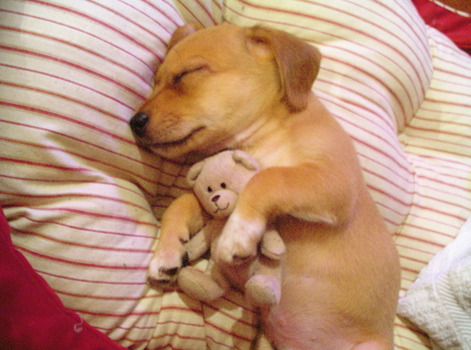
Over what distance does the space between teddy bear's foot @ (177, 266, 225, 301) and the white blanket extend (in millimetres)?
944

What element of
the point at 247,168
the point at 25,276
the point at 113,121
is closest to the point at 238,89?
the point at 247,168

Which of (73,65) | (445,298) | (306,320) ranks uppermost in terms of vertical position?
(73,65)

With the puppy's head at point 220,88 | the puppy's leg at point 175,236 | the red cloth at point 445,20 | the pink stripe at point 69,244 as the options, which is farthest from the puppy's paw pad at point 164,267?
the red cloth at point 445,20

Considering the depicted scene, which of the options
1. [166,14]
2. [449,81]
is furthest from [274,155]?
[449,81]

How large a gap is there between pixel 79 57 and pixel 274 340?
3.90 ft

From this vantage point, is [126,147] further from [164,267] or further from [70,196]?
[164,267]

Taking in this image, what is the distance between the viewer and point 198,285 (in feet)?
4.10

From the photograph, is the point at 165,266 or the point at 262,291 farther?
the point at 165,266

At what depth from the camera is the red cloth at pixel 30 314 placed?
3.46 ft

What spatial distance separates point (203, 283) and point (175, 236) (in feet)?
0.61

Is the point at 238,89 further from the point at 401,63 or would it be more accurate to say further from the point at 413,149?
the point at 413,149

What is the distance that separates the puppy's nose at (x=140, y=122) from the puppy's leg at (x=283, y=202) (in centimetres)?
40

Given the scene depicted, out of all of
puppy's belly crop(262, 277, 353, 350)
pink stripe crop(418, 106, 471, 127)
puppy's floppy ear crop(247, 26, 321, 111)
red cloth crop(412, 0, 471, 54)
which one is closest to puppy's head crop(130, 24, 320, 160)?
puppy's floppy ear crop(247, 26, 321, 111)

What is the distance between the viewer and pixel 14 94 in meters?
1.14
